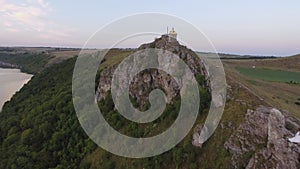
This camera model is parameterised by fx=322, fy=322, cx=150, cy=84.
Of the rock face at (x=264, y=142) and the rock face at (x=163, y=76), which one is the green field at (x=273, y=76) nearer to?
the rock face at (x=163, y=76)

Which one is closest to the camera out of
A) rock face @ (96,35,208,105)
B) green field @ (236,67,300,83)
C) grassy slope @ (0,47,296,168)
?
grassy slope @ (0,47,296,168)

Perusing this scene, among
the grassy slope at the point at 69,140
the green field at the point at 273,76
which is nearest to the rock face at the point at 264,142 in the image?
the grassy slope at the point at 69,140

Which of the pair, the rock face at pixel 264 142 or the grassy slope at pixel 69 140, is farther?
the grassy slope at pixel 69 140

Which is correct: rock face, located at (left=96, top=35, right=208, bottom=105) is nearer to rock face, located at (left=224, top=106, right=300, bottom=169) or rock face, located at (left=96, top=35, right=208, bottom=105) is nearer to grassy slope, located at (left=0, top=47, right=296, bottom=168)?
grassy slope, located at (left=0, top=47, right=296, bottom=168)

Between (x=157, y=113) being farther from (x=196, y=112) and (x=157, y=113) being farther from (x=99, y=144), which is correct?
(x=99, y=144)

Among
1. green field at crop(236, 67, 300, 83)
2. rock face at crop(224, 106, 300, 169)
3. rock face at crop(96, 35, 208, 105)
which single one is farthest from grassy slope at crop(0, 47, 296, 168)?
green field at crop(236, 67, 300, 83)

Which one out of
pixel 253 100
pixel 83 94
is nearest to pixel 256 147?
pixel 253 100

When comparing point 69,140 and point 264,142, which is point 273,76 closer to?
point 264,142

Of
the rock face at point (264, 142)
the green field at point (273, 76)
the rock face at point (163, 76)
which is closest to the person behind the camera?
the rock face at point (264, 142)
